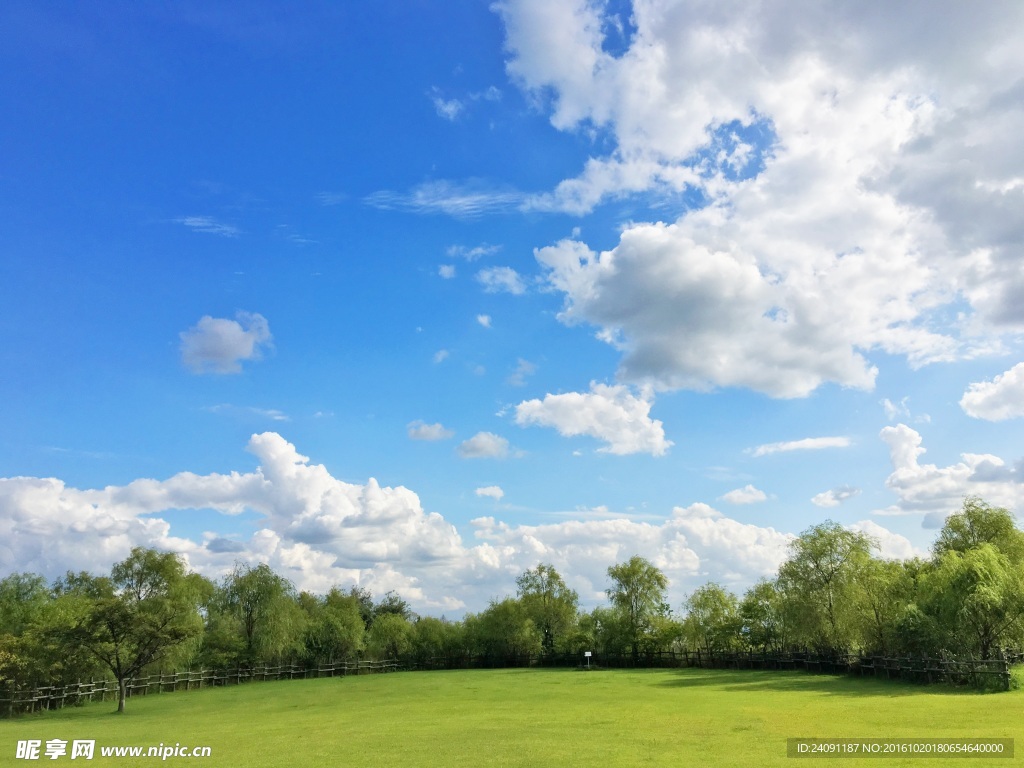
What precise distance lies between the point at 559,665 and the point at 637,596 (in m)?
13.5

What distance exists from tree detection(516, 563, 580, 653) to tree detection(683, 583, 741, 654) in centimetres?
1758

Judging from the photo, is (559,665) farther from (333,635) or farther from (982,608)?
(982,608)

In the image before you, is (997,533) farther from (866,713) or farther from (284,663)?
(284,663)

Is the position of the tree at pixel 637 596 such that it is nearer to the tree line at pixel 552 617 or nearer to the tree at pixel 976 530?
the tree line at pixel 552 617

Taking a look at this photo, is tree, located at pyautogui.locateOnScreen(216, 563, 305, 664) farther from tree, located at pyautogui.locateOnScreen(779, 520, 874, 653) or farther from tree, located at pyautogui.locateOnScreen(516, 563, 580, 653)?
tree, located at pyautogui.locateOnScreen(779, 520, 874, 653)

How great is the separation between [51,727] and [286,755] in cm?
1967

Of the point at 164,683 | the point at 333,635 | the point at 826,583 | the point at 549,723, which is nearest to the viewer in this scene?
the point at 549,723

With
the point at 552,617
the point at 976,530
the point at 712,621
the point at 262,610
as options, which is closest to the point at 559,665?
the point at 552,617

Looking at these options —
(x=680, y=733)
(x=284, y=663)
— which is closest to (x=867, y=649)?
(x=680, y=733)

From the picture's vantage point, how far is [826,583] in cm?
5094

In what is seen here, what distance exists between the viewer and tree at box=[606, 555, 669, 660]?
76.6 m

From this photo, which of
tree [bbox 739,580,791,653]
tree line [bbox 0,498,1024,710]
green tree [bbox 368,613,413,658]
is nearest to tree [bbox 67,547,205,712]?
tree line [bbox 0,498,1024,710]

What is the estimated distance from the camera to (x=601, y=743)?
2161cm

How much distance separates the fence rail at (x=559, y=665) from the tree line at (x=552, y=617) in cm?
88
